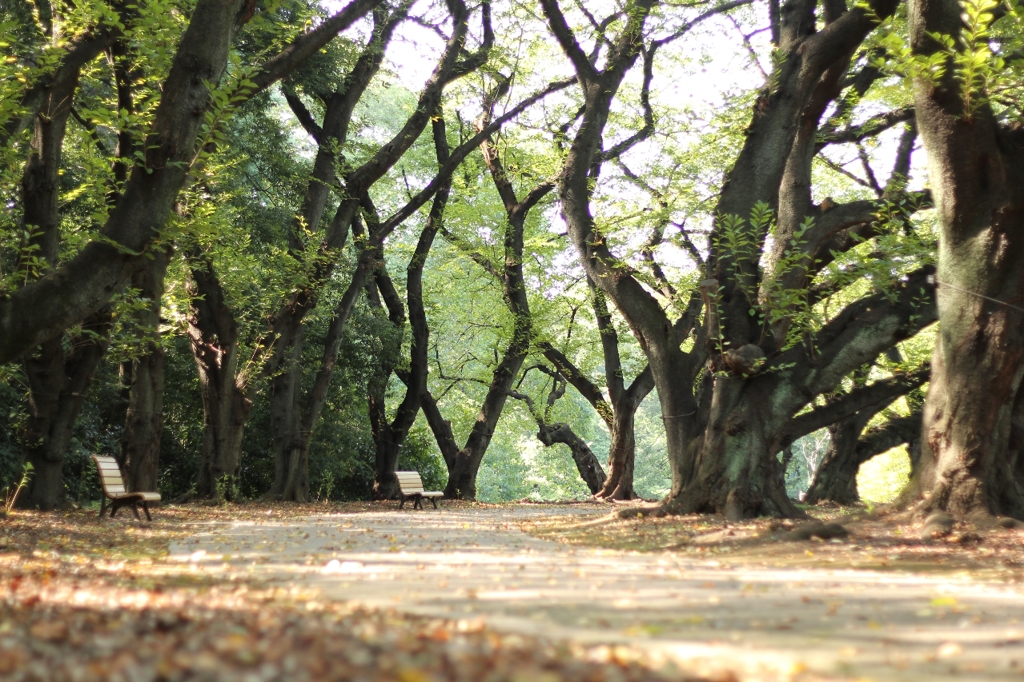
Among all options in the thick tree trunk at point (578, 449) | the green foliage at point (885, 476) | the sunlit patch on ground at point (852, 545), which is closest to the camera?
the sunlit patch on ground at point (852, 545)

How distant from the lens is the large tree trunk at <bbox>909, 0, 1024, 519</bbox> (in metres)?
8.91

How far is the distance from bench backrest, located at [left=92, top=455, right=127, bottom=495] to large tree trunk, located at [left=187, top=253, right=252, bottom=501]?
4.34 meters

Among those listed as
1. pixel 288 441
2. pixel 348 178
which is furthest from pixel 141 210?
pixel 288 441

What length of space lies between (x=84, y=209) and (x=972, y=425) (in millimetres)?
17200

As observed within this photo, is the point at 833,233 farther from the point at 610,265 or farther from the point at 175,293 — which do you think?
the point at 175,293

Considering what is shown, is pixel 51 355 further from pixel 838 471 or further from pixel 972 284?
pixel 838 471

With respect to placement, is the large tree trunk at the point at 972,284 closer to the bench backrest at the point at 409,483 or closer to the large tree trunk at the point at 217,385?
the bench backrest at the point at 409,483

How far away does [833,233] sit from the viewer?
39.8 feet

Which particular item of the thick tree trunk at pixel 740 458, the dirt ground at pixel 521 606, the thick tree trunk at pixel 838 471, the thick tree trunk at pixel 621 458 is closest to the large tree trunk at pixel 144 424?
the dirt ground at pixel 521 606

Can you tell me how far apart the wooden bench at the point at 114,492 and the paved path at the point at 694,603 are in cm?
406

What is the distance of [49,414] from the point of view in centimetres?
1388

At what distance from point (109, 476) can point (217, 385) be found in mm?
4862

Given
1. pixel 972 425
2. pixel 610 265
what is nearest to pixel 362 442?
pixel 610 265

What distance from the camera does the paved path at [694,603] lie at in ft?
11.9
